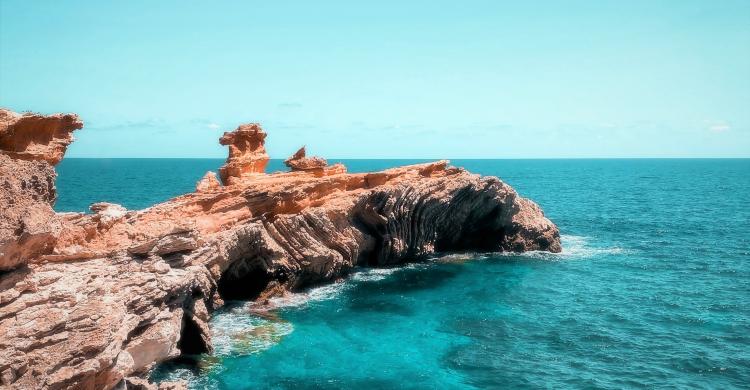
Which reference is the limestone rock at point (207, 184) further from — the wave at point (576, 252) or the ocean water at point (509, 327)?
the wave at point (576, 252)

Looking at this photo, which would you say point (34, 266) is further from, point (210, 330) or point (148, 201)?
point (148, 201)

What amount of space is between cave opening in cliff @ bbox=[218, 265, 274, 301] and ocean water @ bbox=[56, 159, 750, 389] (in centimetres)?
254

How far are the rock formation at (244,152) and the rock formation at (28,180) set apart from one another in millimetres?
17944

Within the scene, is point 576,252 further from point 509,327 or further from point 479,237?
point 509,327

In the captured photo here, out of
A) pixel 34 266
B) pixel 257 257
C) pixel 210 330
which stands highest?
pixel 34 266

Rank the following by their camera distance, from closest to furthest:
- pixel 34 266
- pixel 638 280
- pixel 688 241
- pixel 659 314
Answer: pixel 34 266 → pixel 659 314 → pixel 638 280 → pixel 688 241

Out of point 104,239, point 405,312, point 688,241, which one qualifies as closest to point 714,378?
point 405,312

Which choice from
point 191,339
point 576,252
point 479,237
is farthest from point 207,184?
point 576,252

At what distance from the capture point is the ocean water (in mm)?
28266

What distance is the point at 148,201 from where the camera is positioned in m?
97.3

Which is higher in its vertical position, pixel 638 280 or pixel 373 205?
pixel 373 205

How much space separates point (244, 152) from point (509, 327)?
78.1ft

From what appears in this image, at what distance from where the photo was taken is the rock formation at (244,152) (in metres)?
43.2

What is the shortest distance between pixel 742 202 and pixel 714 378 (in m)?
89.7
